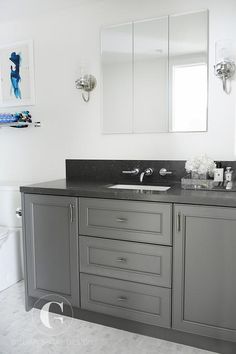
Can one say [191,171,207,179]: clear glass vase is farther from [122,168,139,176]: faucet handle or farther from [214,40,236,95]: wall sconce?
[214,40,236,95]: wall sconce

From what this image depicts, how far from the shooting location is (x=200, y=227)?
1.64m

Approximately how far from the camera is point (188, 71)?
2164 millimetres

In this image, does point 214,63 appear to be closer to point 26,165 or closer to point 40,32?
point 40,32

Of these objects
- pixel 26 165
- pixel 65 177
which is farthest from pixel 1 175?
pixel 65 177

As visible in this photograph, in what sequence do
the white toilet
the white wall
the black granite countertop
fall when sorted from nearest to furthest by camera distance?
1. the black granite countertop
2. the white wall
3. the white toilet

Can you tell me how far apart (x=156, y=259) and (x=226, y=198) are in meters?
0.52

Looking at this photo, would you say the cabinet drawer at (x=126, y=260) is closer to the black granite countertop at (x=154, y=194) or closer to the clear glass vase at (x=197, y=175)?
the black granite countertop at (x=154, y=194)

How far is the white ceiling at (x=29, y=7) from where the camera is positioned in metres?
2.41

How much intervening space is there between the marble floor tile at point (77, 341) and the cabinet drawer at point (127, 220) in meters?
0.62

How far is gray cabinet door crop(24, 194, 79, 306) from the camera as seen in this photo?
1.96 metres

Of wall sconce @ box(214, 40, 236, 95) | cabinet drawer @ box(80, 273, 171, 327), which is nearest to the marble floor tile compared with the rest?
cabinet drawer @ box(80, 273, 171, 327)

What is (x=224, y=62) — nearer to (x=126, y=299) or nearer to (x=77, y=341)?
(x=126, y=299)

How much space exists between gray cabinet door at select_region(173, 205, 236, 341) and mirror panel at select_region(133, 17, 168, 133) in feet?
2.87

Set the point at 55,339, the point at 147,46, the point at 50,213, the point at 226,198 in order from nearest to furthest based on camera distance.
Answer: the point at 226,198 < the point at 55,339 < the point at 50,213 < the point at 147,46
